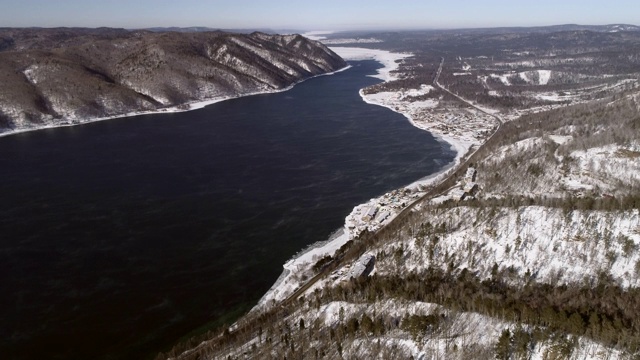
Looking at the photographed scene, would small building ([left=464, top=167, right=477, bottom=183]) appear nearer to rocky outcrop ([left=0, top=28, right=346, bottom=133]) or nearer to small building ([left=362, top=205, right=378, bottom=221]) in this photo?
small building ([left=362, top=205, right=378, bottom=221])

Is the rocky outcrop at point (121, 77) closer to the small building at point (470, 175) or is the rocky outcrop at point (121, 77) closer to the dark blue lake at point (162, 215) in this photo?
the dark blue lake at point (162, 215)

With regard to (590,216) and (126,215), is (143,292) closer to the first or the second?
(126,215)

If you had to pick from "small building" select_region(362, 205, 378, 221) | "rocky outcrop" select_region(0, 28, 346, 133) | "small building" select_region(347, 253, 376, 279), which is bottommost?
"small building" select_region(347, 253, 376, 279)

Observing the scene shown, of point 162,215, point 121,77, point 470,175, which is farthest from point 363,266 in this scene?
point 121,77

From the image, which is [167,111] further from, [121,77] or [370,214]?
[370,214]

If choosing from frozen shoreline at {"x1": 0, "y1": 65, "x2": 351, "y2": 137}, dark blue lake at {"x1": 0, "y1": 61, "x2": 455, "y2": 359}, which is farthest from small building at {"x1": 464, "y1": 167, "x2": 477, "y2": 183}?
frozen shoreline at {"x1": 0, "y1": 65, "x2": 351, "y2": 137}
